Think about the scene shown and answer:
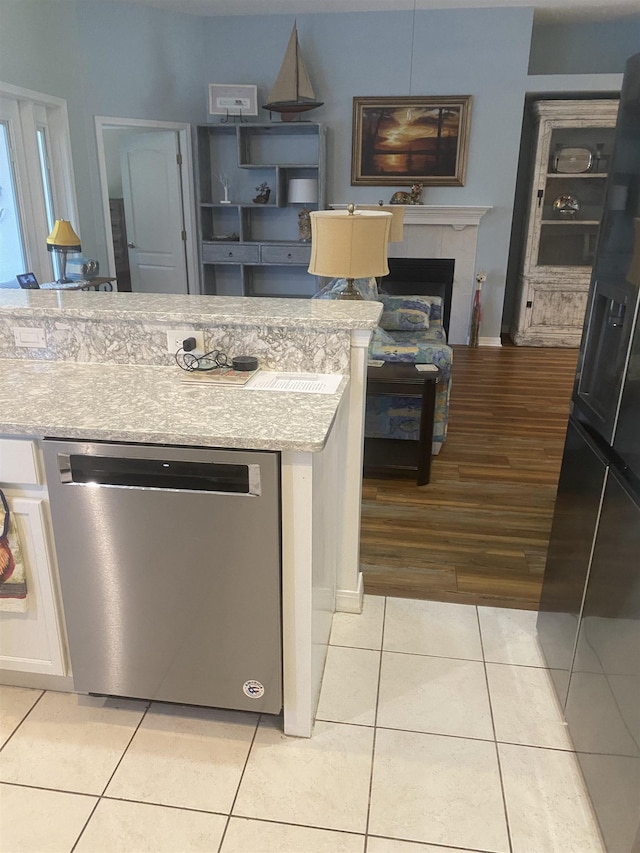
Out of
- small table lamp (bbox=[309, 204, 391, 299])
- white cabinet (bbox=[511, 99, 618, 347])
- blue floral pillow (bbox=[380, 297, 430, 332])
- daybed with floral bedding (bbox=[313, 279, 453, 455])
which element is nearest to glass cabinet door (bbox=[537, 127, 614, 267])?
white cabinet (bbox=[511, 99, 618, 347])

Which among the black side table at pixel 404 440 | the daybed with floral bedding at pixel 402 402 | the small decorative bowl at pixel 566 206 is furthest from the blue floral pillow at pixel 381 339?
the small decorative bowl at pixel 566 206

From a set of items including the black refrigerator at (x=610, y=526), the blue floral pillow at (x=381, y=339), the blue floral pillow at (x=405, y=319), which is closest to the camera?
the black refrigerator at (x=610, y=526)

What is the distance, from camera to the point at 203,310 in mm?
2027

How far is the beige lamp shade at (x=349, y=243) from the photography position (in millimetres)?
2354

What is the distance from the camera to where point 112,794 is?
1.61 m

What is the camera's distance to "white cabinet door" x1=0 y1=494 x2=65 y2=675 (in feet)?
5.48

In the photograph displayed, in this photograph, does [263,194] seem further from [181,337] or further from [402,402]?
[181,337]

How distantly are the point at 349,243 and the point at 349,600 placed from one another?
51.7 inches

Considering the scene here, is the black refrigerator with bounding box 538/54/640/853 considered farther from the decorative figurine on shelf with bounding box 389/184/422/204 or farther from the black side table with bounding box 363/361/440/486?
the decorative figurine on shelf with bounding box 389/184/422/204

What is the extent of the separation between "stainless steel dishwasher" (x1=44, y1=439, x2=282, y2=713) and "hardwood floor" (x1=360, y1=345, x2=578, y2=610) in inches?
34.4

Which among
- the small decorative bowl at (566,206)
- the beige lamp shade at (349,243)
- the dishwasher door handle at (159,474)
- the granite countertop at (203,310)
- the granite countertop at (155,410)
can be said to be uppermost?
→ the small decorative bowl at (566,206)

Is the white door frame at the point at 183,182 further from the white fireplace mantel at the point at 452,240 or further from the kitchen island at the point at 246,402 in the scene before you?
the kitchen island at the point at 246,402

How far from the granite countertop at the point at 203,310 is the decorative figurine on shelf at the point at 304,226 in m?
4.18

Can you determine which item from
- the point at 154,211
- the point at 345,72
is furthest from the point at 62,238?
the point at 345,72
